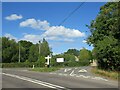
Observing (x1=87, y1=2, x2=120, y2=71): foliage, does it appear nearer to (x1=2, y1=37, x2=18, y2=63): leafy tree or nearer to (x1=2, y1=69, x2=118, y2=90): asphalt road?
(x1=2, y1=69, x2=118, y2=90): asphalt road

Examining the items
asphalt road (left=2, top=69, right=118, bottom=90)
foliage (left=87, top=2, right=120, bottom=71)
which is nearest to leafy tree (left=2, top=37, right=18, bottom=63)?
foliage (left=87, top=2, right=120, bottom=71)

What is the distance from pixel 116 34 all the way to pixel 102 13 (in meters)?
7.77

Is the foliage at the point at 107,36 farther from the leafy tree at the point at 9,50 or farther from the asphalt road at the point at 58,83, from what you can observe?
the leafy tree at the point at 9,50

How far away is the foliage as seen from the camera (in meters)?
33.6

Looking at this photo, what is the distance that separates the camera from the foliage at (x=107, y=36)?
110 feet

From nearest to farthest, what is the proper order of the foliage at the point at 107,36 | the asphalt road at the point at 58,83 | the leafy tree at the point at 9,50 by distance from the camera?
1. the asphalt road at the point at 58,83
2. the foliage at the point at 107,36
3. the leafy tree at the point at 9,50

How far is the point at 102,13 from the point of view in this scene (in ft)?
137

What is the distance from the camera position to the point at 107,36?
124 feet

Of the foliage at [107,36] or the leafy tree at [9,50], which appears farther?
the leafy tree at [9,50]

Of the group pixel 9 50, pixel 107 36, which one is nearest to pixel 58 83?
pixel 107 36

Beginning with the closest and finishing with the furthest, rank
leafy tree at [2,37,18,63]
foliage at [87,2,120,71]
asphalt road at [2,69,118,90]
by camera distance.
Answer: asphalt road at [2,69,118,90], foliage at [87,2,120,71], leafy tree at [2,37,18,63]

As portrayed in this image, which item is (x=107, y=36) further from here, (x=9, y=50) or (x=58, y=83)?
(x=9, y=50)

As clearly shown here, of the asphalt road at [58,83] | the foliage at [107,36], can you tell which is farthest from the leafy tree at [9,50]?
the asphalt road at [58,83]

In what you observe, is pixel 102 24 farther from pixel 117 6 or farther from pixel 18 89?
pixel 18 89
